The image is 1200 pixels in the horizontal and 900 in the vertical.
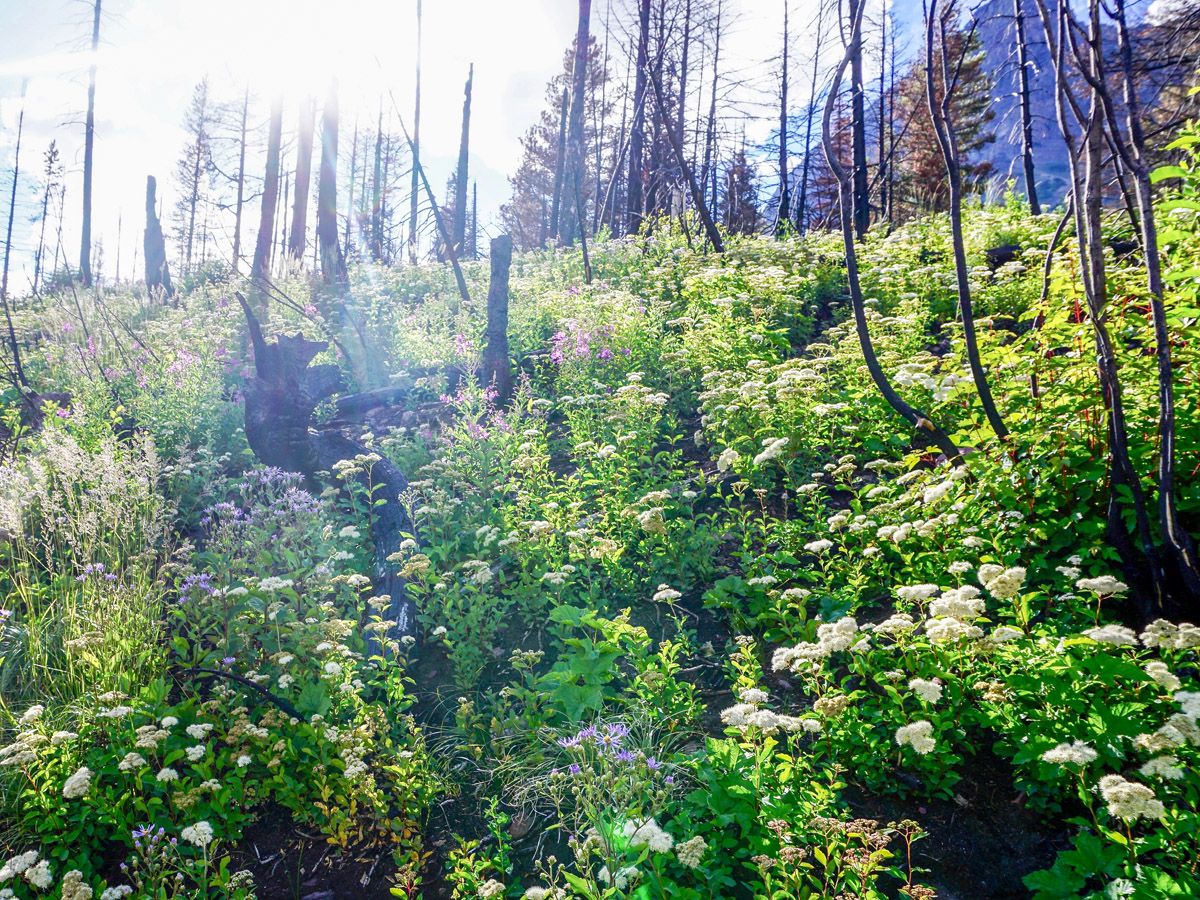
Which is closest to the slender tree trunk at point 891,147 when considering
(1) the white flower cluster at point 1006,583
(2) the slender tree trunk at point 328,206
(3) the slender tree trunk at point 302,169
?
(1) the white flower cluster at point 1006,583

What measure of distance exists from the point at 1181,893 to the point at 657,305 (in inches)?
308

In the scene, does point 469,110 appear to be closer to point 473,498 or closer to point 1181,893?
point 473,498

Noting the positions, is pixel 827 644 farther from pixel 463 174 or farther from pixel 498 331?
pixel 463 174

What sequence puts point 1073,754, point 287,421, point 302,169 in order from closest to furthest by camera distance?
point 1073,754
point 287,421
point 302,169

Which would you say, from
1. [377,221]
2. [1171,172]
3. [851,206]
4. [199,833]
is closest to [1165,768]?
[1171,172]

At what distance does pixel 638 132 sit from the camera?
1458cm

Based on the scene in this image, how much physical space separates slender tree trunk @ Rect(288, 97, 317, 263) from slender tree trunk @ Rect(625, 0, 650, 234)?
7807 mm

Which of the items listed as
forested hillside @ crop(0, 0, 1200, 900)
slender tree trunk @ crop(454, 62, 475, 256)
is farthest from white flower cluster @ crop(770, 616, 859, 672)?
slender tree trunk @ crop(454, 62, 475, 256)

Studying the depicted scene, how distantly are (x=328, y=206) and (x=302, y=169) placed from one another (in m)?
2.33

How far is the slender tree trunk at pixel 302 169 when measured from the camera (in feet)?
52.9

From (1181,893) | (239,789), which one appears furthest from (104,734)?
(1181,893)

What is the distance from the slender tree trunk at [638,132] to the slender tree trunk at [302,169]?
7807mm

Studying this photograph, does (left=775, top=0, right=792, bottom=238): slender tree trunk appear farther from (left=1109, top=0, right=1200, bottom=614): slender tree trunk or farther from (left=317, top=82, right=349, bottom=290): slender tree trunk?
(left=317, top=82, right=349, bottom=290): slender tree trunk

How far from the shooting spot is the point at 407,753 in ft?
9.97
